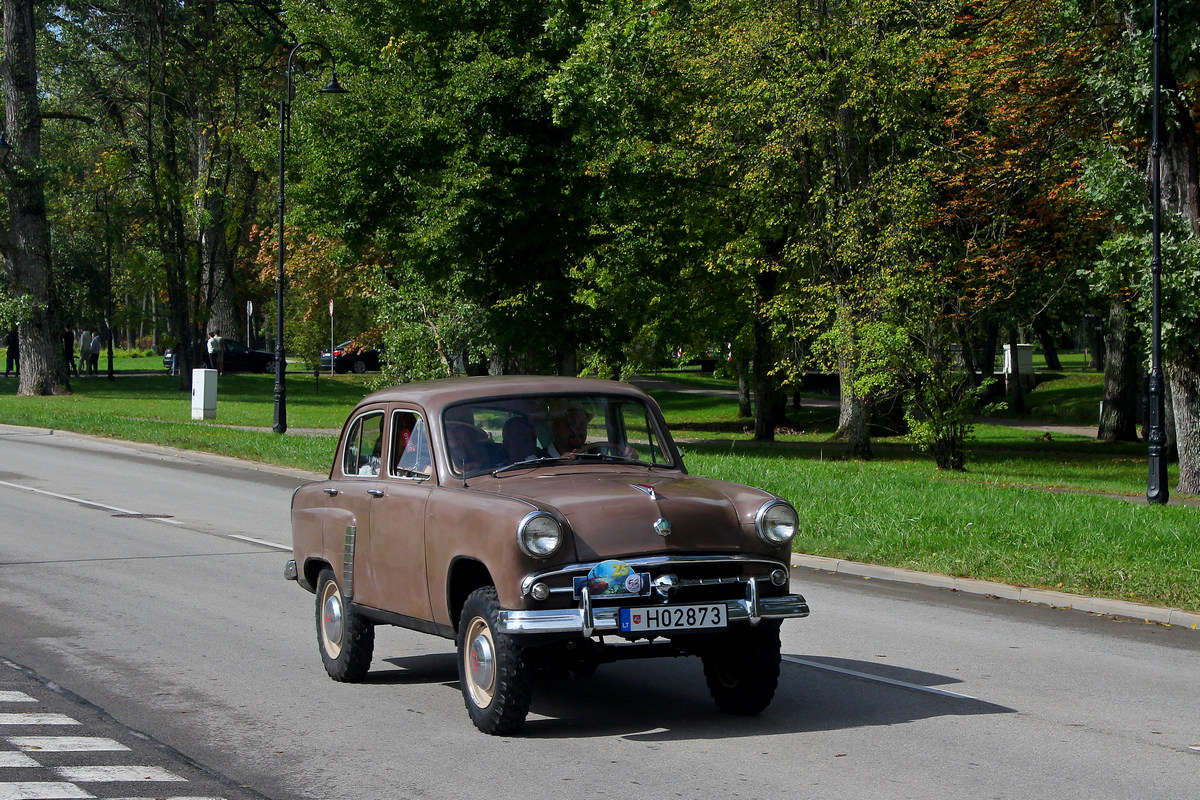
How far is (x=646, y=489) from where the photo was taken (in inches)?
265

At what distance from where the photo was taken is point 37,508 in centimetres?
1769

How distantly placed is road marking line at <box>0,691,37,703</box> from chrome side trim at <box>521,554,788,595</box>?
3164 mm

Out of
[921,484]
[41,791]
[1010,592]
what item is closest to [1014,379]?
[921,484]

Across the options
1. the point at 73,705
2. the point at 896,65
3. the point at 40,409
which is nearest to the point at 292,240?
the point at 40,409

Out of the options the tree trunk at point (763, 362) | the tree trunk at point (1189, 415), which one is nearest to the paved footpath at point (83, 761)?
the tree trunk at point (1189, 415)

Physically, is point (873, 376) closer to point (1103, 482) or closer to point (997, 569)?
point (1103, 482)

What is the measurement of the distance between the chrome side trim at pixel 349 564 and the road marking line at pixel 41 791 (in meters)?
2.39

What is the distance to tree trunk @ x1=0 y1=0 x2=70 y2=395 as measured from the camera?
41.0m

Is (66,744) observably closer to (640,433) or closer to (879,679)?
(640,433)

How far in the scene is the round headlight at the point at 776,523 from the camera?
22.4ft

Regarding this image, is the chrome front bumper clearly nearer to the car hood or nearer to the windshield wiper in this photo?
the car hood

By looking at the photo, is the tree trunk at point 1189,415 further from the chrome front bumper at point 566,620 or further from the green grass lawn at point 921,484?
the chrome front bumper at point 566,620

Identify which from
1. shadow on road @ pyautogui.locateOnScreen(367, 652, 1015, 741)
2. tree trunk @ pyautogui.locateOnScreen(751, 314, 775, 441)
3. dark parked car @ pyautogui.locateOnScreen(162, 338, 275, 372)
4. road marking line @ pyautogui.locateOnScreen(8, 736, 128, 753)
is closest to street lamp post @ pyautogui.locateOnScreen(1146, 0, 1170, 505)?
shadow on road @ pyautogui.locateOnScreen(367, 652, 1015, 741)

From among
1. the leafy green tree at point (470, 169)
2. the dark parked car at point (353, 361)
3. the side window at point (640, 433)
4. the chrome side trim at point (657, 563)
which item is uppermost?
the leafy green tree at point (470, 169)
